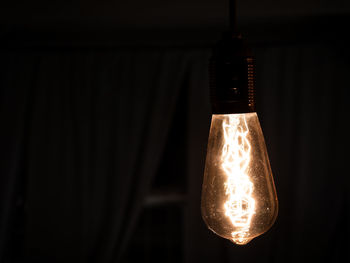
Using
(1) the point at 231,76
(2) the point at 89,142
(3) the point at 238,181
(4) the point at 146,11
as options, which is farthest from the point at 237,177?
(2) the point at 89,142

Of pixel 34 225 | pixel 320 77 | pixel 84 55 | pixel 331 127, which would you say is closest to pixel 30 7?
pixel 84 55

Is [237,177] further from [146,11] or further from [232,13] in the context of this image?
[146,11]

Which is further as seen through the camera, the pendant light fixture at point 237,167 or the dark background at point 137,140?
the dark background at point 137,140

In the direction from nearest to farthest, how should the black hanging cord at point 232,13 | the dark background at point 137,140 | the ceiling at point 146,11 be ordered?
the black hanging cord at point 232,13 → the ceiling at point 146,11 → the dark background at point 137,140

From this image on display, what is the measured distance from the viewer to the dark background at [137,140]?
1.80 meters

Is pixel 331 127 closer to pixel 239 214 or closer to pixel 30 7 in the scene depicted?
pixel 239 214

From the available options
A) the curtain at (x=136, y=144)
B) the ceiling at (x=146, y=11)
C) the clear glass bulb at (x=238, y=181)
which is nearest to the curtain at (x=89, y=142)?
the curtain at (x=136, y=144)

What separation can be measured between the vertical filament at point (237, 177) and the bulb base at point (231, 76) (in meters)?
0.05

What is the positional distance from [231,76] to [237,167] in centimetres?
20

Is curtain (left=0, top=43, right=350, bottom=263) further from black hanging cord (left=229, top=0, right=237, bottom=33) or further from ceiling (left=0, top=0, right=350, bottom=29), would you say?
black hanging cord (left=229, top=0, right=237, bottom=33)

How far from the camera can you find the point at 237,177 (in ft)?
2.33

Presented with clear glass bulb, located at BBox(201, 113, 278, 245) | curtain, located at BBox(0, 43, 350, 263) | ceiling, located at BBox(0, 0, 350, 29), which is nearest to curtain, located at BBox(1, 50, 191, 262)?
curtain, located at BBox(0, 43, 350, 263)

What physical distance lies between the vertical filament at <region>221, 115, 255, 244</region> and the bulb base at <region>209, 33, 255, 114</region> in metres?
0.05

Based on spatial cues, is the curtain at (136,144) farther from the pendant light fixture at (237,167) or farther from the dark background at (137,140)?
the pendant light fixture at (237,167)
